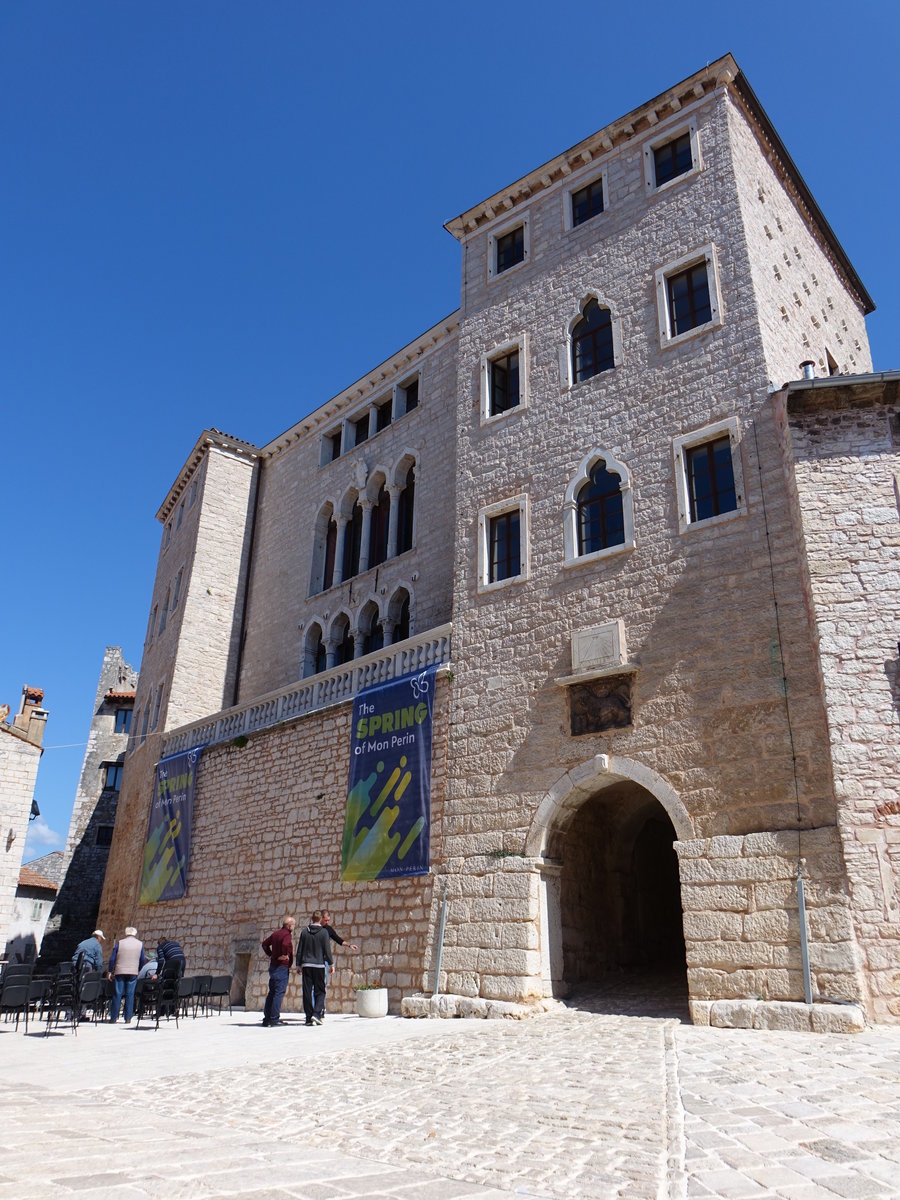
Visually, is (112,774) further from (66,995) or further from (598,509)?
(598,509)

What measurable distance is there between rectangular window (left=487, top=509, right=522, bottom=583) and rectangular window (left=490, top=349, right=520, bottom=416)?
6.50 feet

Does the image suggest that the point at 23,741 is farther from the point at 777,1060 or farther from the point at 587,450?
the point at 777,1060

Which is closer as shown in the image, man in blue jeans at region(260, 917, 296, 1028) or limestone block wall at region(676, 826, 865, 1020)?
limestone block wall at region(676, 826, 865, 1020)

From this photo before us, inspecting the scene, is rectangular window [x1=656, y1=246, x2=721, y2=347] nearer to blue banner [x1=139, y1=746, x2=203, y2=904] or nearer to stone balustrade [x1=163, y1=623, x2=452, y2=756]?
stone balustrade [x1=163, y1=623, x2=452, y2=756]

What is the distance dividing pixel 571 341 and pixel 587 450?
7.03 feet

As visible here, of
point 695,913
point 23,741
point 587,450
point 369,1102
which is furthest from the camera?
point 23,741

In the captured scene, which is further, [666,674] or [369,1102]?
[666,674]

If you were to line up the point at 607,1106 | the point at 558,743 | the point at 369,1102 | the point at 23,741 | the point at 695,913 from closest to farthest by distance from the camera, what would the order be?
the point at 607,1106, the point at 369,1102, the point at 695,913, the point at 558,743, the point at 23,741

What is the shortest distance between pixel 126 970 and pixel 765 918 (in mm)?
8219

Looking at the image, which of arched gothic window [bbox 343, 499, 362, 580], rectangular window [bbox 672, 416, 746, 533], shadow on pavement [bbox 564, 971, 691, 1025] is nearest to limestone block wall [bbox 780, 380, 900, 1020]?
rectangular window [bbox 672, 416, 746, 533]

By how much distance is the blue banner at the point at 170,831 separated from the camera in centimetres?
1777

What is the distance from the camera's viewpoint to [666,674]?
1084 centimetres

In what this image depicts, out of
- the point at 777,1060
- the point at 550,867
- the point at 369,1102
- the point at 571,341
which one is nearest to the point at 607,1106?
the point at 369,1102

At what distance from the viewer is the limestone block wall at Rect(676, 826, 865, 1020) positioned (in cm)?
859
